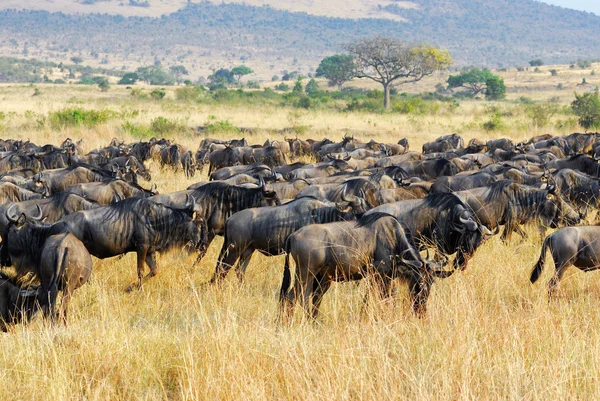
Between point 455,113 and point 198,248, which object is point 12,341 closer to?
point 198,248

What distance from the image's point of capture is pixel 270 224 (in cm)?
708

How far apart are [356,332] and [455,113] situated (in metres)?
33.6

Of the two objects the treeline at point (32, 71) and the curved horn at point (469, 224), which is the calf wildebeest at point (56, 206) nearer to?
the curved horn at point (469, 224)

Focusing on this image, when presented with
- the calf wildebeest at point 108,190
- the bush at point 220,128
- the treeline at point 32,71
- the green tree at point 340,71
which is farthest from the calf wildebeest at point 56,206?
the treeline at point 32,71

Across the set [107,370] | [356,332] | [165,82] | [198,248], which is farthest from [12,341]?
[165,82]

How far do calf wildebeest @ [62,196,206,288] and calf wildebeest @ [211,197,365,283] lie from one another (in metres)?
0.47

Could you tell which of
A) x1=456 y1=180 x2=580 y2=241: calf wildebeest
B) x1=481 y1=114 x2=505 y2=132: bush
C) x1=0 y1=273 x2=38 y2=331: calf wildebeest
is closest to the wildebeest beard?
x1=0 y1=273 x2=38 y2=331: calf wildebeest

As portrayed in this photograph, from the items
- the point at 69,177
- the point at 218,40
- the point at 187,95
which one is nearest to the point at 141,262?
the point at 69,177

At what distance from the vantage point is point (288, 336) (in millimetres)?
4949

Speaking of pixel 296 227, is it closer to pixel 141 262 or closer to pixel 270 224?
pixel 270 224

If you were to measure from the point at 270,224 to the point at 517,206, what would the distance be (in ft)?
10.6

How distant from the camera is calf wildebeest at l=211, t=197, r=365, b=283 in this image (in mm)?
7051

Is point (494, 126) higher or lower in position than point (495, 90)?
higher

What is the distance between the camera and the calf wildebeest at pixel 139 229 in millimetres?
6957
